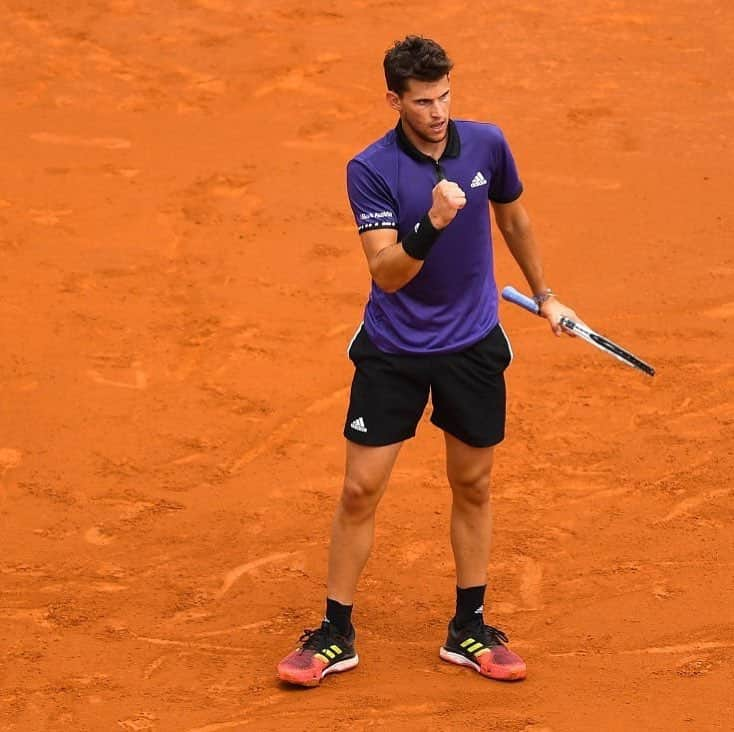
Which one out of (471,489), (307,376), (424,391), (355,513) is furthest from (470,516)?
(307,376)

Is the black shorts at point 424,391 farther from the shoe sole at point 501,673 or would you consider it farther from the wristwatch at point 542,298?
the shoe sole at point 501,673

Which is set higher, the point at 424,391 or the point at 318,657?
the point at 424,391

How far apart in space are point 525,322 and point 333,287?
1179 millimetres

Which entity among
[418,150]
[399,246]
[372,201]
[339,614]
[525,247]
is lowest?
[339,614]

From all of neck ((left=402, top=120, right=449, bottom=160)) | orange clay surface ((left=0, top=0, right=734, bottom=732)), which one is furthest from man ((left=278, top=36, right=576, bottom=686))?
orange clay surface ((left=0, top=0, right=734, bottom=732))

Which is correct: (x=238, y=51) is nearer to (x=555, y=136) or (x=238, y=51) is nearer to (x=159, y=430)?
(x=555, y=136)

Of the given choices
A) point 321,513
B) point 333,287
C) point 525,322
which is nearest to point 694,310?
point 525,322

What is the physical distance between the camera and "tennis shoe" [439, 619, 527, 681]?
5664 mm

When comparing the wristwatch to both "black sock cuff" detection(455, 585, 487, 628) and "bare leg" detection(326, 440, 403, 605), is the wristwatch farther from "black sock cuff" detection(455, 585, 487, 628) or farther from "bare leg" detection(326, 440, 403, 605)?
"black sock cuff" detection(455, 585, 487, 628)

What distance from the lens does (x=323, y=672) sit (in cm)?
569

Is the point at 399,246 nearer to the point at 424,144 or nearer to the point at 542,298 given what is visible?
the point at 424,144

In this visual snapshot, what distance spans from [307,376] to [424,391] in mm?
2873

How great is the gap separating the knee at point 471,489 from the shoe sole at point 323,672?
0.71 meters

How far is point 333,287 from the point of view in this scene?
9.22 m
